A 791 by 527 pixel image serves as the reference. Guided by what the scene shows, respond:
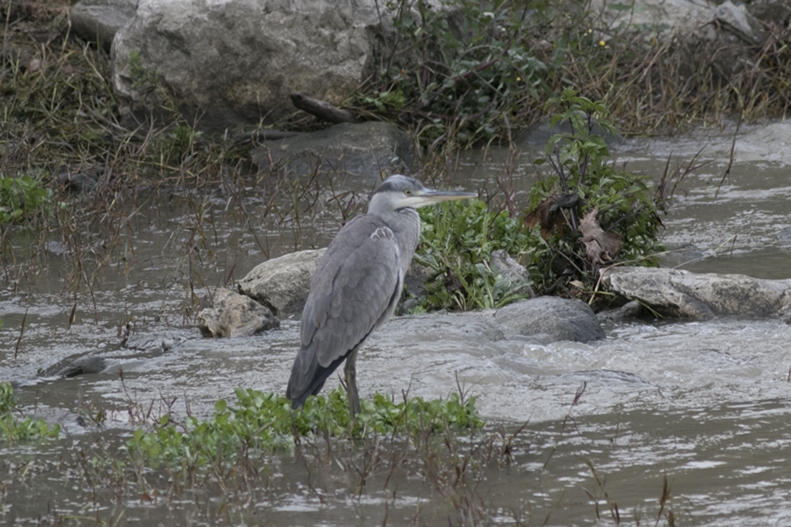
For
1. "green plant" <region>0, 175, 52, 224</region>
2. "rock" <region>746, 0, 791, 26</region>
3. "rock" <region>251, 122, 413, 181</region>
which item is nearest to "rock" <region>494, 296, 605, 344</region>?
"rock" <region>251, 122, 413, 181</region>

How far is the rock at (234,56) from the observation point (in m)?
10.0

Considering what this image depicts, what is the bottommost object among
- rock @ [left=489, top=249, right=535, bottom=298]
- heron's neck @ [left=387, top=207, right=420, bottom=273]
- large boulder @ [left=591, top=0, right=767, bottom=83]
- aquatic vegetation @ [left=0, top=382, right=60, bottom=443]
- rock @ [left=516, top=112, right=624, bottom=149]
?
aquatic vegetation @ [left=0, top=382, right=60, bottom=443]

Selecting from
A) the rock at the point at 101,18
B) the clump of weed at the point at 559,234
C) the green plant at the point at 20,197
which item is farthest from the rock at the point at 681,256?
the rock at the point at 101,18

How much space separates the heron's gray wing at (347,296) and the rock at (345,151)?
4431 millimetres

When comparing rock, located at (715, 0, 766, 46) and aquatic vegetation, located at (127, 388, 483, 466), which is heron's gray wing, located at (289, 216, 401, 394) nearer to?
aquatic vegetation, located at (127, 388, 483, 466)

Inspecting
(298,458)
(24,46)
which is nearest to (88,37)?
(24,46)

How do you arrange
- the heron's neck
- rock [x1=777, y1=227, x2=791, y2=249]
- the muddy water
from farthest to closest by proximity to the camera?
rock [x1=777, y1=227, x2=791, y2=249] → the heron's neck → the muddy water

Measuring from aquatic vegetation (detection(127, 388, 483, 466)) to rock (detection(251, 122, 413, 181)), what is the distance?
5209 millimetres

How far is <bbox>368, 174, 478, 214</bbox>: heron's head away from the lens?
5.14 m

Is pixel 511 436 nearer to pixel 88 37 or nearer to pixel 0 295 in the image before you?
pixel 0 295

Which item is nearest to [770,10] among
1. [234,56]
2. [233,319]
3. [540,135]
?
[540,135]

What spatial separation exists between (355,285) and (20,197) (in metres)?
4.45

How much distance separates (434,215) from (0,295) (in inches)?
112

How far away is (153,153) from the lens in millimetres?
9656
